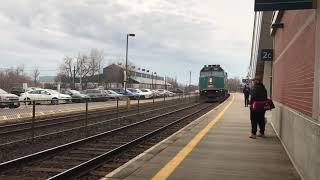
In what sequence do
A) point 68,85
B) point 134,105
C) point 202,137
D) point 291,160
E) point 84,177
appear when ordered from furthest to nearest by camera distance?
1. point 68,85
2. point 134,105
3. point 202,137
4. point 291,160
5. point 84,177

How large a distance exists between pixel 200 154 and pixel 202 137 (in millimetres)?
3634

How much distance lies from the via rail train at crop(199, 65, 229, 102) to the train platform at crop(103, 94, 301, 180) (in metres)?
35.9

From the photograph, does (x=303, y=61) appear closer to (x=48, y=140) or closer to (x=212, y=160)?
(x=212, y=160)

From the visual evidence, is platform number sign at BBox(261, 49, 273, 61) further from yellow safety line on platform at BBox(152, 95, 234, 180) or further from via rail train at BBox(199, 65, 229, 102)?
via rail train at BBox(199, 65, 229, 102)

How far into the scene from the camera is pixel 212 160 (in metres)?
10.5

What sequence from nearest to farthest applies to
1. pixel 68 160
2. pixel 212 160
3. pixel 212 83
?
pixel 212 160
pixel 68 160
pixel 212 83

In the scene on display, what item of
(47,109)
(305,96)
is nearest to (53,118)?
(47,109)

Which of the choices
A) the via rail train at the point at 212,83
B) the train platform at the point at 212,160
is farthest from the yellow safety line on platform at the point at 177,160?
the via rail train at the point at 212,83

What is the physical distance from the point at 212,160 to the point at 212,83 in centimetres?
4062

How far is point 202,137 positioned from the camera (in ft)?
48.7

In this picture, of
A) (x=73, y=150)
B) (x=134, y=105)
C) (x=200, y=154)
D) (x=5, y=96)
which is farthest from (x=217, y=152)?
(x=5, y=96)

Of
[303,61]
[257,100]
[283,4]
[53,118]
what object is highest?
[283,4]

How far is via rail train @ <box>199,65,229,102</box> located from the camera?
167 ft

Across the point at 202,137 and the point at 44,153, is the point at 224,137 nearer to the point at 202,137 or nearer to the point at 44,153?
the point at 202,137
